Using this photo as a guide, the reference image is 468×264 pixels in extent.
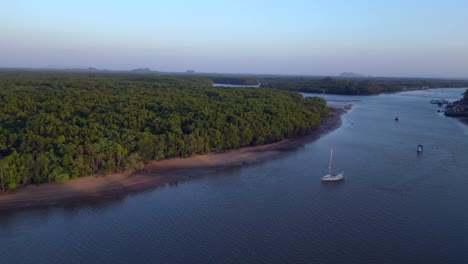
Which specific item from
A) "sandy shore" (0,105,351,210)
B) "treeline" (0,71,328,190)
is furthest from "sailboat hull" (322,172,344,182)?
"treeline" (0,71,328,190)

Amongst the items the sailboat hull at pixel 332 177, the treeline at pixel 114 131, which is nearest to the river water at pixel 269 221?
the sailboat hull at pixel 332 177

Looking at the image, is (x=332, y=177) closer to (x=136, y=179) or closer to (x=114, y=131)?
(x=136, y=179)

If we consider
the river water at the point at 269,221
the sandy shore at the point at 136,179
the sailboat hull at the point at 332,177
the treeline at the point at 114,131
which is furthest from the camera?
the sailboat hull at the point at 332,177

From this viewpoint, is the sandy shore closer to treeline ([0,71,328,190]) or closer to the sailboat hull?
treeline ([0,71,328,190])

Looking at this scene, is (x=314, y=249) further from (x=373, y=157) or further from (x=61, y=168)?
(x=373, y=157)

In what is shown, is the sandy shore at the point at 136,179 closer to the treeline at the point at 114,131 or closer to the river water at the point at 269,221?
the treeline at the point at 114,131

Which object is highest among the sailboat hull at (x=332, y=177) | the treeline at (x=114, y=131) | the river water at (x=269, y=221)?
the treeline at (x=114, y=131)

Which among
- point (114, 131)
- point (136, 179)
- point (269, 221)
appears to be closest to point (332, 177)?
point (269, 221)
